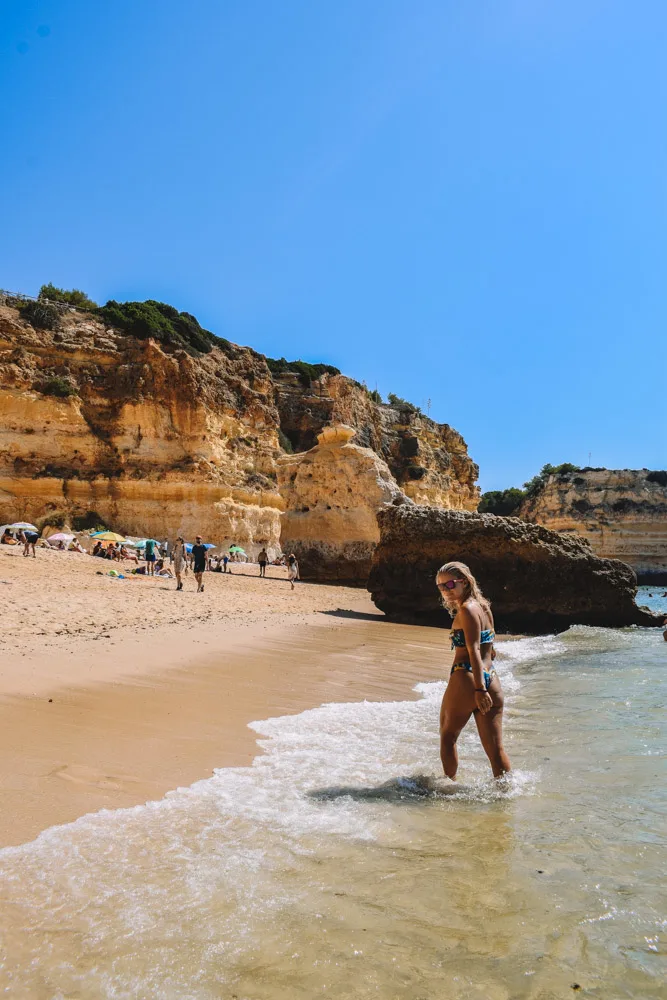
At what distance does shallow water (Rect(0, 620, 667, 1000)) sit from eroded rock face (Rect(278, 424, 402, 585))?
61.4 feet

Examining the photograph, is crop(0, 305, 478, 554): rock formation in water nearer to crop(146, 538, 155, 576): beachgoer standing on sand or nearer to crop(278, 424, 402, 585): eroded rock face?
crop(146, 538, 155, 576): beachgoer standing on sand

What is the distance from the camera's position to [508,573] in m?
13.8

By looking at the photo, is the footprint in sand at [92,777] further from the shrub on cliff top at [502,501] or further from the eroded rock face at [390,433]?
the shrub on cliff top at [502,501]

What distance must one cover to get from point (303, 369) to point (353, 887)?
54821 mm

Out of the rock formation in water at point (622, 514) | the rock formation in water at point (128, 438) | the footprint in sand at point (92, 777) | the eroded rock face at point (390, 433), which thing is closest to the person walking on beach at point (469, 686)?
the footprint in sand at point (92, 777)

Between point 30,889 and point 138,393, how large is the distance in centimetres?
3242

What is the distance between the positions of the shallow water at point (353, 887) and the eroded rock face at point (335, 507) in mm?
18715

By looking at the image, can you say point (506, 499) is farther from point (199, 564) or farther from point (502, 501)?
point (199, 564)

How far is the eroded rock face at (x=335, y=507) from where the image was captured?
2283 cm

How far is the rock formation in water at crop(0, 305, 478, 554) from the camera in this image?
1176 inches

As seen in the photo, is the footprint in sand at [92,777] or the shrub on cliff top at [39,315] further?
the shrub on cliff top at [39,315]

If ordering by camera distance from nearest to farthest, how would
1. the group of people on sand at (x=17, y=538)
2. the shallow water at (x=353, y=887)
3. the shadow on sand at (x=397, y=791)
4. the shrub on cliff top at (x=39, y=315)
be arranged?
1. the shallow water at (x=353, y=887)
2. the shadow on sand at (x=397, y=791)
3. the group of people on sand at (x=17, y=538)
4. the shrub on cliff top at (x=39, y=315)

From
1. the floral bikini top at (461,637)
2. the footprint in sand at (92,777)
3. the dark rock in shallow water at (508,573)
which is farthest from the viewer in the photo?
the dark rock in shallow water at (508,573)

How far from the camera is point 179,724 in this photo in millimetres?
4430
